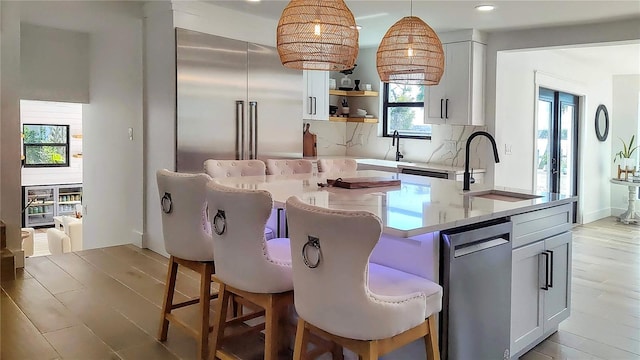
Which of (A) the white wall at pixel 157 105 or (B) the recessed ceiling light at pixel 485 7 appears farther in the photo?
(A) the white wall at pixel 157 105

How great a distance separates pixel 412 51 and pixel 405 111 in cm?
318

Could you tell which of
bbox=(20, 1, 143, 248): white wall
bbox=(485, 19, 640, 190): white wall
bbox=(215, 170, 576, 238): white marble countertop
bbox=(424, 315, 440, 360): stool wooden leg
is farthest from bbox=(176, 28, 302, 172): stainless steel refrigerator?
bbox=(424, 315, 440, 360): stool wooden leg

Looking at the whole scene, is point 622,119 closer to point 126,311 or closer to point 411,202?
point 411,202

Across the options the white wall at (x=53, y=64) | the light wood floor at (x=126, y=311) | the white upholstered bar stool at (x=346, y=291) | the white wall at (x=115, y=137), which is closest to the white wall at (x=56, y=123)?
the white wall at (x=53, y=64)

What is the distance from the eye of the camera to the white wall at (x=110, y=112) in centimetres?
484

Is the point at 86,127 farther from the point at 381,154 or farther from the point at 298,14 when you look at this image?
the point at 298,14

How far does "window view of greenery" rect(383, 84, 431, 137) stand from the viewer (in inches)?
244

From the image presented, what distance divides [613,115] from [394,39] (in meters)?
6.64

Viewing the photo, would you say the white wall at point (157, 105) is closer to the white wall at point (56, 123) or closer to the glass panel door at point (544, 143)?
the glass panel door at point (544, 143)

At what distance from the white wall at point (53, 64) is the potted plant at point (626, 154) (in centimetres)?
821

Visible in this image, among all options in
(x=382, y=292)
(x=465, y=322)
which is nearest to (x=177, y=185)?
(x=382, y=292)

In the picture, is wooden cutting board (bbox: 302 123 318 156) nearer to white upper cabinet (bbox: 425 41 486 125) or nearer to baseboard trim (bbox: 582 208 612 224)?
white upper cabinet (bbox: 425 41 486 125)

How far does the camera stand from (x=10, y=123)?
170 inches

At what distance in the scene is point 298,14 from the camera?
9.05 feet
